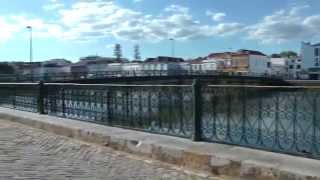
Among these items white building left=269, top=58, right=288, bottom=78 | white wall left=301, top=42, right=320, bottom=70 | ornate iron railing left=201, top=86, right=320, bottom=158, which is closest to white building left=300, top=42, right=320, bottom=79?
white wall left=301, top=42, right=320, bottom=70

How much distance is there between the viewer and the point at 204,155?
752 cm

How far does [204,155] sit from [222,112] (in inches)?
50.3

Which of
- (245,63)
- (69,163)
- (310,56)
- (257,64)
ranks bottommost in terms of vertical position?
(69,163)

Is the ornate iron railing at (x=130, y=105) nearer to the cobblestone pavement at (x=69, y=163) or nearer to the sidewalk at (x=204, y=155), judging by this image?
the sidewalk at (x=204, y=155)

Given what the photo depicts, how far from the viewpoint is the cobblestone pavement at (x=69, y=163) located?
7434mm

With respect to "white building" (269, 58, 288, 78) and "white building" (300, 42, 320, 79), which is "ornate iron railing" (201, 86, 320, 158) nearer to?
"white building" (300, 42, 320, 79)

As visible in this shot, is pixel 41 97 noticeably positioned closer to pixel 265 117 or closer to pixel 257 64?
pixel 265 117

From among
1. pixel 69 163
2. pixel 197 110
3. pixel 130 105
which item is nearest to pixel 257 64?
pixel 130 105

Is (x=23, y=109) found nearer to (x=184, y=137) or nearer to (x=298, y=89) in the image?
(x=184, y=137)

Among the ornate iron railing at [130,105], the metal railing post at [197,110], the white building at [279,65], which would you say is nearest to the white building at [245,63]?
the white building at [279,65]

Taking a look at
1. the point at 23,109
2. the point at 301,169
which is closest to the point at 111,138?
the point at 301,169

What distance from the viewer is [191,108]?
8844mm

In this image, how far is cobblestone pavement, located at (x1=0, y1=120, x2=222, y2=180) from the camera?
7.43 metres

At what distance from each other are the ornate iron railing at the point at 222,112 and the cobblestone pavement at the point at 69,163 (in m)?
1.05
